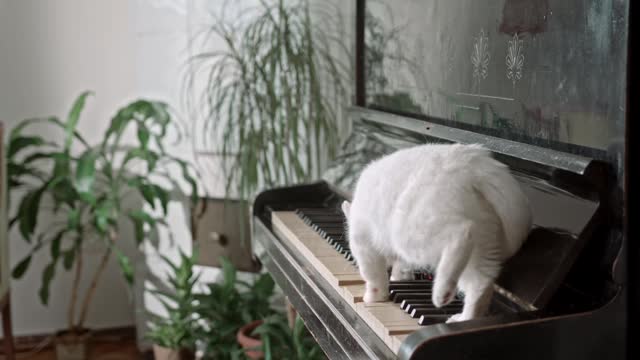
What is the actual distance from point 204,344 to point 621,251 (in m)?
2.28

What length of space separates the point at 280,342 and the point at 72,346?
1.26m

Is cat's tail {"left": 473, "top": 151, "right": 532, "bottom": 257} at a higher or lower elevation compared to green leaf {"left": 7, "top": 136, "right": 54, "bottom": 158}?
higher

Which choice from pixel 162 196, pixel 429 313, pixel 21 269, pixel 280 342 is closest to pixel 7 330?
pixel 21 269

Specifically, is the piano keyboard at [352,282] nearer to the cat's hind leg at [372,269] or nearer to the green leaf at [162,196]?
the cat's hind leg at [372,269]

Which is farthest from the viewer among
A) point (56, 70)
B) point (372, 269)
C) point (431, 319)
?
point (56, 70)

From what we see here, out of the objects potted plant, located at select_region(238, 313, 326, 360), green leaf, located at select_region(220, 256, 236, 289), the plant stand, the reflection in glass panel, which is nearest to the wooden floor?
the plant stand

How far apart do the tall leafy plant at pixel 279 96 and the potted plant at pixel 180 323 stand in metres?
0.36

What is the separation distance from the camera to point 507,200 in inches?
44.4

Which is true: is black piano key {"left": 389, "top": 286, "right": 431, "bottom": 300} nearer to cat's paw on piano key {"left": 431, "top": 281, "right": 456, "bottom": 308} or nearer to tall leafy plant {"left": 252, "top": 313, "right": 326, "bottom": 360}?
cat's paw on piano key {"left": 431, "top": 281, "right": 456, "bottom": 308}

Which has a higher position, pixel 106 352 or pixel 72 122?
pixel 72 122

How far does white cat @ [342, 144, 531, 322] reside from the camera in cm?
109

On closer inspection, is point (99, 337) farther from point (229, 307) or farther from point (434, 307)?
point (434, 307)

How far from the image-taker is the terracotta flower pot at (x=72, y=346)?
3.34 m

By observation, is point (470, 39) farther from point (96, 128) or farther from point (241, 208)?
point (96, 128)
